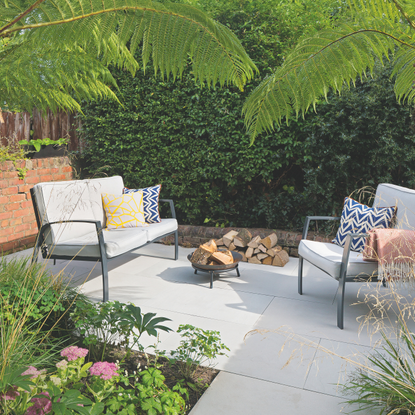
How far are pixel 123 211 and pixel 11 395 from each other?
2695 mm

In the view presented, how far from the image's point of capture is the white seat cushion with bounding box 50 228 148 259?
3.16 m

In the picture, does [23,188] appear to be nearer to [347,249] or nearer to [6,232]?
[6,232]

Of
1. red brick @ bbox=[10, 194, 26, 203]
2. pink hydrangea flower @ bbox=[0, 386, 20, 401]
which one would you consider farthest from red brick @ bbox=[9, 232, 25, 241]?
pink hydrangea flower @ bbox=[0, 386, 20, 401]

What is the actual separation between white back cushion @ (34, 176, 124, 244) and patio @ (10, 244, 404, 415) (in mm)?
458

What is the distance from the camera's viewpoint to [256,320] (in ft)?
9.03

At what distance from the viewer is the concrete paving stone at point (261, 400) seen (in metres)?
1.73

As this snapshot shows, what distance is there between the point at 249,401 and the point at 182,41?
1634 mm

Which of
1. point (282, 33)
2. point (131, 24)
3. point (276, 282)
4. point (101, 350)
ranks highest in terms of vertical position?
point (282, 33)

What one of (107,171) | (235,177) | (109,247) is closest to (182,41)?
(109,247)

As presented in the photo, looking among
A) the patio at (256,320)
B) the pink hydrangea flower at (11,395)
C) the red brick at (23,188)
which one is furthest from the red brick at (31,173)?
the pink hydrangea flower at (11,395)

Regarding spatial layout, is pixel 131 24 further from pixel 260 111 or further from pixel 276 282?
pixel 276 282

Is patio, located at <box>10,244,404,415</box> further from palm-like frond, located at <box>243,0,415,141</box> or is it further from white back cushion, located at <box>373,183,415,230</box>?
palm-like frond, located at <box>243,0,415,141</box>

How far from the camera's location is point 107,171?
5656mm

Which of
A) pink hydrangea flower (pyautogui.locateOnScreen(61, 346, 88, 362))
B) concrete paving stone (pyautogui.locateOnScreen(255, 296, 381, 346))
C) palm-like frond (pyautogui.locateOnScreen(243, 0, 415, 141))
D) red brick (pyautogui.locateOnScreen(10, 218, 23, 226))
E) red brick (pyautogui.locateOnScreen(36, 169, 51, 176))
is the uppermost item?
palm-like frond (pyautogui.locateOnScreen(243, 0, 415, 141))
